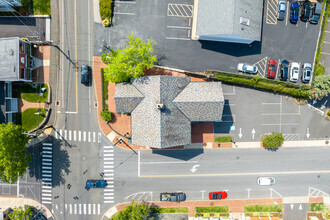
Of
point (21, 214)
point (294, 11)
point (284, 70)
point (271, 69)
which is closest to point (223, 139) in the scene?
point (271, 69)

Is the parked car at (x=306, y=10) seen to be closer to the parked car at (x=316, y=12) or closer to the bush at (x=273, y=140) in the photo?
the parked car at (x=316, y=12)

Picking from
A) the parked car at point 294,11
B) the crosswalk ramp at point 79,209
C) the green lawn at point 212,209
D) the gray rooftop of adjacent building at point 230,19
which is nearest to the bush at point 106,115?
the crosswalk ramp at point 79,209

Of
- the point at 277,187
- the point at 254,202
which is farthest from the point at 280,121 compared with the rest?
the point at 254,202

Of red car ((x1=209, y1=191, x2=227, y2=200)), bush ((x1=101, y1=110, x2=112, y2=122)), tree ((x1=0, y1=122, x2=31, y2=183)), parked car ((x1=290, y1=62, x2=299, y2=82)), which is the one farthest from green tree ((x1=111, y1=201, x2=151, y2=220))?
parked car ((x1=290, y1=62, x2=299, y2=82))

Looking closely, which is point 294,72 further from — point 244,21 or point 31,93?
point 31,93

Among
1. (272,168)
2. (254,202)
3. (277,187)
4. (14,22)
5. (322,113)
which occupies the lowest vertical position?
(254,202)

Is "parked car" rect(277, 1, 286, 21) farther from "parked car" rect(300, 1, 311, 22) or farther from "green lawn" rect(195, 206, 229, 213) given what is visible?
"green lawn" rect(195, 206, 229, 213)

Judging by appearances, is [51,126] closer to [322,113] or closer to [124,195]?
[124,195]
